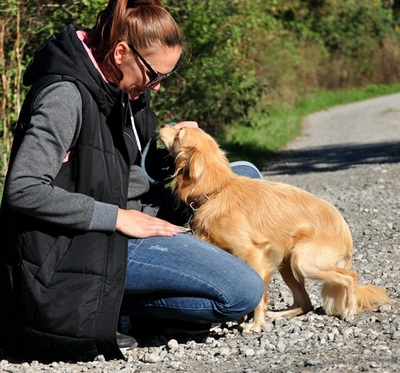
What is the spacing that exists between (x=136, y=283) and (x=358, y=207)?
4958 mm

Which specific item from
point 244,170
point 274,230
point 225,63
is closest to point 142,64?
point 274,230

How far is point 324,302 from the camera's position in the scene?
511cm

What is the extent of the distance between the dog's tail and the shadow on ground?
25.5 ft

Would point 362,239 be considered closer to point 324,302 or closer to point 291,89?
point 324,302

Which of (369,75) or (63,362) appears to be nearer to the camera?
(63,362)

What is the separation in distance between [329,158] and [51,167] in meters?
11.1

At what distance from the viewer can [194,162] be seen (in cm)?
A: 518

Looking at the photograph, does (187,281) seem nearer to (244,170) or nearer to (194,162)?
(194,162)

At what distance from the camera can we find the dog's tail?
4965 mm

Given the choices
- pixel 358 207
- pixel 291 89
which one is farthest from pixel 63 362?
pixel 291 89

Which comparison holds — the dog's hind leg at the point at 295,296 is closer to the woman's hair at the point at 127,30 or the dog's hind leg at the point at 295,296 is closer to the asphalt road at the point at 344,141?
the woman's hair at the point at 127,30

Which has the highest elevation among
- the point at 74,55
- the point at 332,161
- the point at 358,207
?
the point at 74,55

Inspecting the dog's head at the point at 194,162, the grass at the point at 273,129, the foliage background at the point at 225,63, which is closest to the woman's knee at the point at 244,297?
the dog's head at the point at 194,162

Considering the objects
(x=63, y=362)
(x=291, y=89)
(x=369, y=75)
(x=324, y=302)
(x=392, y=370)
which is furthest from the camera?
(x=369, y=75)
